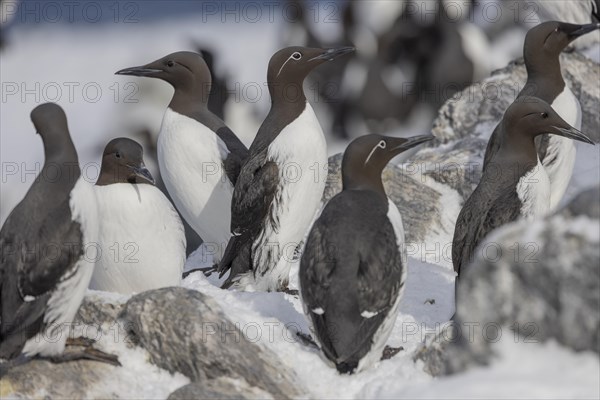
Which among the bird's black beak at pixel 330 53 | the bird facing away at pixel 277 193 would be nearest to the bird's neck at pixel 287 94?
the bird facing away at pixel 277 193

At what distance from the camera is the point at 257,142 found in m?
7.64

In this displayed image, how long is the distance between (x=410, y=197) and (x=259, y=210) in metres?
2.36

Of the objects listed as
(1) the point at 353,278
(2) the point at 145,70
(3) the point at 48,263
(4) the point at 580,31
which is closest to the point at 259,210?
(2) the point at 145,70

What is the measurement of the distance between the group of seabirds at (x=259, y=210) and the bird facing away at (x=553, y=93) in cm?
1

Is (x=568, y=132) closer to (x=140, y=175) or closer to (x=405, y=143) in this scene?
(x=405, y=143)

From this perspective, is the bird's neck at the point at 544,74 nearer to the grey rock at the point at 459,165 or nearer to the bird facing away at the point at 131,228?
the grey rock at the point at 459,165

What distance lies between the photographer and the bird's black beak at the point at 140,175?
22.1 ft

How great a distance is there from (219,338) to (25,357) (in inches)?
36.9

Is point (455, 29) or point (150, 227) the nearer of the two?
point (150, 227)

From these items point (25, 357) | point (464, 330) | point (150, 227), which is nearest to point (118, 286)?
point (150, 227)

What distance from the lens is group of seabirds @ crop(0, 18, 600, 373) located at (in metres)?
5.68

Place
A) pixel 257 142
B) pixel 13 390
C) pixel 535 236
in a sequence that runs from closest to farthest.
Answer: pixel 535 236
pixel 13 390
pixel 257 142

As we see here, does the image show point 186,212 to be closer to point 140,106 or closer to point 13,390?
point 13,390

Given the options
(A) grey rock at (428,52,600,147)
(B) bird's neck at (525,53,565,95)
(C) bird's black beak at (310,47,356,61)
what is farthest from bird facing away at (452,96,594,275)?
(A) grey rock at (428,52,600,147)
